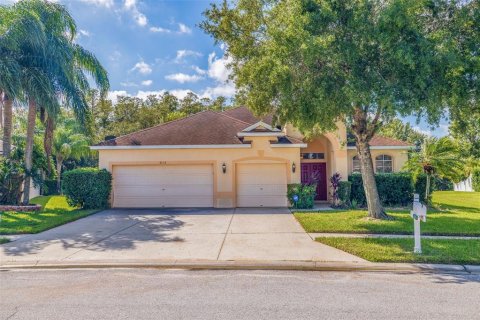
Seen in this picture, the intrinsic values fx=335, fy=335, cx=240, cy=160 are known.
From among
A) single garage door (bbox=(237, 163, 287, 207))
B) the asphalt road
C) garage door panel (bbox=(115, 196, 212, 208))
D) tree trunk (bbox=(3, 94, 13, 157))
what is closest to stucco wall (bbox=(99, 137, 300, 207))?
single garage door (bbox=(237, 163, 287, 207))

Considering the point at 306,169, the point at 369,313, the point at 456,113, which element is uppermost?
the point at 456,113

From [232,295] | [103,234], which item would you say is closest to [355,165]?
[103,234]

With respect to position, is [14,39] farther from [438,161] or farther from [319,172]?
[438,161]

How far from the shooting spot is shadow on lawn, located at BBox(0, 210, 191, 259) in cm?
845

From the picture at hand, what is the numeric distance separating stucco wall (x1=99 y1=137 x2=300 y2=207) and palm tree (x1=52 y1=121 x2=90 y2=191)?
1159 centimetres

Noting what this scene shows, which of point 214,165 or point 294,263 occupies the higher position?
point 214,165

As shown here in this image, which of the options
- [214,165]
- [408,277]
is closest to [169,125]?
[214,165]

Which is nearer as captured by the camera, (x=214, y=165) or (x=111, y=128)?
(x=214, y=165)

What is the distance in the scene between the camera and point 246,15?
448 inches

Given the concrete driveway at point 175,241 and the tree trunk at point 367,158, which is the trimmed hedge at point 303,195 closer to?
the concrete driveway at point 175,241

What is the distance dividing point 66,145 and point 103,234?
1770 centimetres

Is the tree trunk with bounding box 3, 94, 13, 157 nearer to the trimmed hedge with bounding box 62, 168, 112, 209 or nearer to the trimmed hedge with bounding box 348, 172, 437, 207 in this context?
the trimmed hedge with bounding box 62, 168, 112, 209

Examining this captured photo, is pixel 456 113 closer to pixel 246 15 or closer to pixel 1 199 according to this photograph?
pixel 246 15

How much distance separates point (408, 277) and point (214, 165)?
35.4ft
